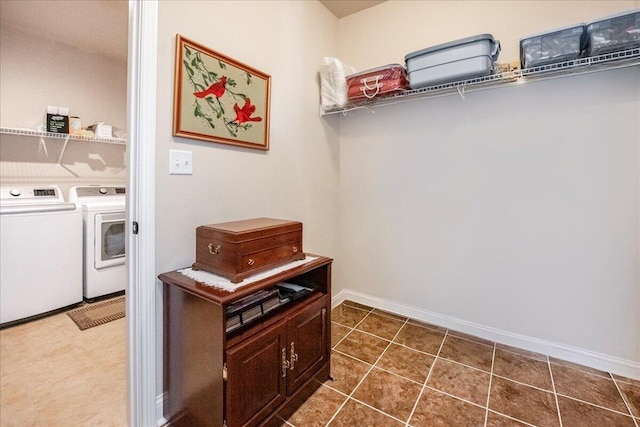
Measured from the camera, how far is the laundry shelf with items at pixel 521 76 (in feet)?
4.67

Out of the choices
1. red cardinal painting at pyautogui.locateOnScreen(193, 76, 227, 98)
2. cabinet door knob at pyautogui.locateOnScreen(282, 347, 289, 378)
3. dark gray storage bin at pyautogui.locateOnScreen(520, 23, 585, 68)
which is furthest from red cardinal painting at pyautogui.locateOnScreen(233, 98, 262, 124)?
dark gray storage bin at pyautogui.locateOnScreen(520, 23, 585, 68)

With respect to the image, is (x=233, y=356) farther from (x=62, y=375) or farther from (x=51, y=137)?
(x=51, y=137)

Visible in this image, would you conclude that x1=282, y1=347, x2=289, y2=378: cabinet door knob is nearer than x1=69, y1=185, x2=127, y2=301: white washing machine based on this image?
Yes

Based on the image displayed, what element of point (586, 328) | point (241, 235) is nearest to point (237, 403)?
point (241, 235)

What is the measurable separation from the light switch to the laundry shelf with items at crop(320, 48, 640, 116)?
1285 millimetres

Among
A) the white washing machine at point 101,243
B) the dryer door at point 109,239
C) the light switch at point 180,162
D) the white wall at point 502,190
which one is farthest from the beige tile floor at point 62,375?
the white wall at point 502,190

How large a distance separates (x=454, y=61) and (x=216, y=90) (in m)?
1.37

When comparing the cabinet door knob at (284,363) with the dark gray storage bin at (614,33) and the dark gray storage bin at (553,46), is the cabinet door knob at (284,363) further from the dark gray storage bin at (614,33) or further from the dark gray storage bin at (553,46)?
the dark gray storage bin at (614,33)

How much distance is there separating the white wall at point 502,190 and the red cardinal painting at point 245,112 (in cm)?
108

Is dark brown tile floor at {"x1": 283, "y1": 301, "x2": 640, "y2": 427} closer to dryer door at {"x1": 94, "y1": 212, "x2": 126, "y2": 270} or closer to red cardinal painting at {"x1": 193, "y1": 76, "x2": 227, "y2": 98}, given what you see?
red cardinal painting at {"x1": 193, "y1": 76, "x2": 227, "y2": 98}

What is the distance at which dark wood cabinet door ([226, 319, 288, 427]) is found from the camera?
108cm

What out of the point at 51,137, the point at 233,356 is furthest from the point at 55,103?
the point at 233,356

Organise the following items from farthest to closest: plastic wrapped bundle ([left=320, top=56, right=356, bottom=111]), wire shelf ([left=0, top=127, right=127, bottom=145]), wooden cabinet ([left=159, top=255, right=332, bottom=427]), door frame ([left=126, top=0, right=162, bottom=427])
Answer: wire shelf ([left=0, top=127, right=127, bottom=145]) → plastic wrapped bundle ([left=320, top=56, right=356, bottom=111]) → door frame ([left=126, top=0, right=162, bottom=427]) → wooden cabinet ([left=159, top=255, right=332, bottom=427])

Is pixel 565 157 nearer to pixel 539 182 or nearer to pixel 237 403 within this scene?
pixel 539 182
